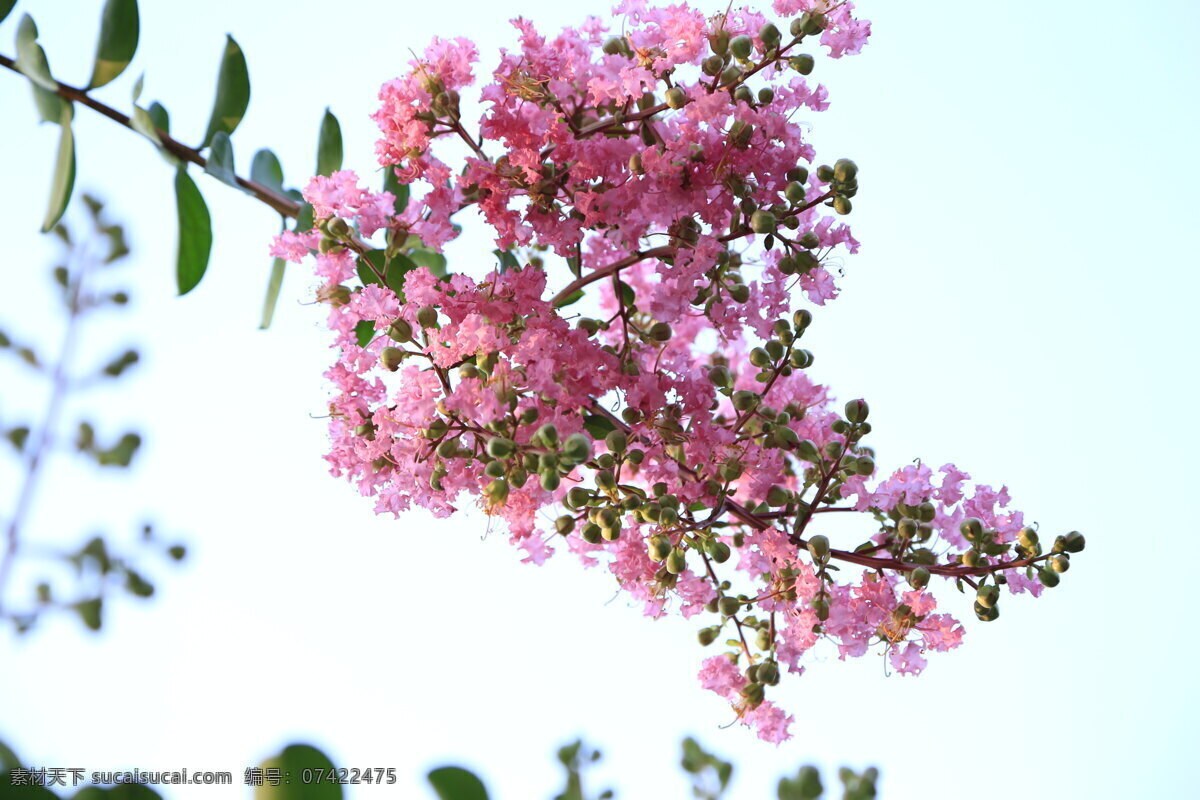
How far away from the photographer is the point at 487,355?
3.92 feet

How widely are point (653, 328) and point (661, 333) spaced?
0.02 meters

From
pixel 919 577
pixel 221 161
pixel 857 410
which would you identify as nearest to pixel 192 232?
pixel 221 161

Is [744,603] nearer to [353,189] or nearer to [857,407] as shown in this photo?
[857,407]

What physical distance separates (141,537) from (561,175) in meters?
1.21

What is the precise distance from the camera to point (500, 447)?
1.16m

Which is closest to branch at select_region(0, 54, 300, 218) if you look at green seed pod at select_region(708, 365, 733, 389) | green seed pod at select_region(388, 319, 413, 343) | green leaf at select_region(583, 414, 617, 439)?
green seed pod at select_region(388, 319, 413, 343)

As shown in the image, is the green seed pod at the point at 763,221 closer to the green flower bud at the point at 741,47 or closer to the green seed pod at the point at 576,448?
the green flower bud at the point at 741,47

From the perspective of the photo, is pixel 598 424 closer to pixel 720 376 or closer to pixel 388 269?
pixel 720 376

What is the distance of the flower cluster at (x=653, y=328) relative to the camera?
125cm

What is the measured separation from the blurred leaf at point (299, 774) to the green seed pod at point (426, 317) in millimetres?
756

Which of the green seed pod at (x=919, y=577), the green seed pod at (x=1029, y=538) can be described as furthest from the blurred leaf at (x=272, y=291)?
the green seed pod at (x=1029, y=538)

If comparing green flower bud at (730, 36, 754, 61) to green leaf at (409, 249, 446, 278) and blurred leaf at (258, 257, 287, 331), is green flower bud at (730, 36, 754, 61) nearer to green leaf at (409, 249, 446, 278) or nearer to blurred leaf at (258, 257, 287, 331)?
green leaf at (409, 249, 446, 278)

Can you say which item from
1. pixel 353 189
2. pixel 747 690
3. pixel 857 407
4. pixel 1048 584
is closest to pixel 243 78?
pixel 353 189

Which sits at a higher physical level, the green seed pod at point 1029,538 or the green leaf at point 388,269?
the green leaf at point 388,269
